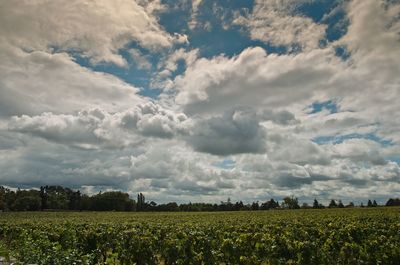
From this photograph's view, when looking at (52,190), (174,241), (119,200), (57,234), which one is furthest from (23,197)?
(174,241)

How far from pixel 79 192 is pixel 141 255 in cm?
15056

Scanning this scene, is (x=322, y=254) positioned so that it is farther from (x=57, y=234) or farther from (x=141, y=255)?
(x=57, y=234)

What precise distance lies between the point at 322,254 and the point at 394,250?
2579 mm

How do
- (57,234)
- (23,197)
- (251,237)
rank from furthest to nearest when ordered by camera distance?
(23,197), (57,234), (251,237)

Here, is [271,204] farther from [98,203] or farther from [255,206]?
[98,203]

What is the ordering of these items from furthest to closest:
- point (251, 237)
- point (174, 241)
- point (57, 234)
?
point (57, 234) → point (251, 237) → point (174, 241)

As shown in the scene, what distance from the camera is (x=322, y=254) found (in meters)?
13.7

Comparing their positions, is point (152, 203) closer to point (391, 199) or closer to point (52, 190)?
point (52, 190)

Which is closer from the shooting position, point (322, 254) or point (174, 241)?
point (322, 254)

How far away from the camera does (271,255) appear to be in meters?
13.8

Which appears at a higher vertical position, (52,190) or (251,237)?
(52,190)

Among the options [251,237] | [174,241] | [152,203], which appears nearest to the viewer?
[174,241]

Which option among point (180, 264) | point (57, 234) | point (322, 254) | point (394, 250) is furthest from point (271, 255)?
point (57, 234)

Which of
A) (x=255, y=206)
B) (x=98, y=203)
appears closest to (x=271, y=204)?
(x=255, y=206)
